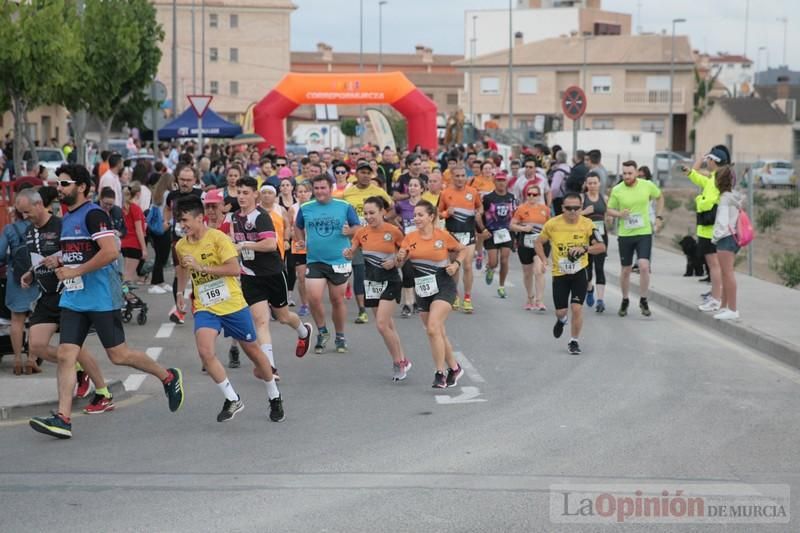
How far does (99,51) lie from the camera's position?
99.6ft

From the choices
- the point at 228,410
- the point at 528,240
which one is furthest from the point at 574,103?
the point at 228,410

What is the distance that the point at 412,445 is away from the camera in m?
8.80

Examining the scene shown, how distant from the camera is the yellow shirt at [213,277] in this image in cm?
962

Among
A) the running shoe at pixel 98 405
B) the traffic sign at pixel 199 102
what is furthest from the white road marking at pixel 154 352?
the traffic sign at pixel 199 102

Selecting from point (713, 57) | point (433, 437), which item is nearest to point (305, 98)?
point (433, 437)

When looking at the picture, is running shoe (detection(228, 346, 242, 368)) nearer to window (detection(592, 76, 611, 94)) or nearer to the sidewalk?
the sidewalk

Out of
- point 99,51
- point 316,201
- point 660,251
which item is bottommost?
point 660,251

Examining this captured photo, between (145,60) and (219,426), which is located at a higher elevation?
(145,60)

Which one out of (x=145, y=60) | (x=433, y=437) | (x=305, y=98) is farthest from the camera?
(x=305, y=98)

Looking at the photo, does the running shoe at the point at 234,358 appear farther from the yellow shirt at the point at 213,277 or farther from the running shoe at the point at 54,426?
the running shoe at the point at 54,426

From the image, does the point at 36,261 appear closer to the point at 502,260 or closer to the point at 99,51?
the point at 502,260

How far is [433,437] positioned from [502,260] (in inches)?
362

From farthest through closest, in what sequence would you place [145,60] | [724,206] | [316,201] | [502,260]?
[145,60] < [502,260] < [724,206] < [316,201]

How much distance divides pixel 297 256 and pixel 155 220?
3.48 meters
